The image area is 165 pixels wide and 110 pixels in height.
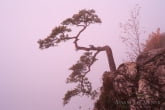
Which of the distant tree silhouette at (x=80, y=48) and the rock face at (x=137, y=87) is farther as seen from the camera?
the distant tree silhouette at (x=80, y=48)

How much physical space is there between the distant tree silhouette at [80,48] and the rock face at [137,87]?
6.38ft

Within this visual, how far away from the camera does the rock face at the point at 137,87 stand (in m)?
7.07

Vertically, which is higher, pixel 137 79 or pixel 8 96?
pixel 137 79

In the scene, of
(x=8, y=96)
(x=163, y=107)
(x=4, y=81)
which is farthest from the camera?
(x=4, y=81)

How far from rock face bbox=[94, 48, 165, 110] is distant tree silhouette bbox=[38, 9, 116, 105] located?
194 cm

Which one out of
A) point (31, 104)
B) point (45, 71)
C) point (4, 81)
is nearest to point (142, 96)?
point (31, 104)

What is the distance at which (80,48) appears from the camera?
1091 cm

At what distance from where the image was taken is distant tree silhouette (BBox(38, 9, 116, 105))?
10.1 m

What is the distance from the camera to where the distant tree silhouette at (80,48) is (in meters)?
10.1

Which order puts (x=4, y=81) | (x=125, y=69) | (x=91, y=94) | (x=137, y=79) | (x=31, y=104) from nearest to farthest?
(x=137, y=79) < (x=125, y=69) < (x=91, y=94) < (x=31, y=104) < (x=4, y=81)

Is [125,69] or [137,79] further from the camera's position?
[125,69]

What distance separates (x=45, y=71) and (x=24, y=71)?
29.5m

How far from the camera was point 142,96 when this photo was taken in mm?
7180

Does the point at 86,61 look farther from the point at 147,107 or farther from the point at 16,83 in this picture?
the point at 16,83
